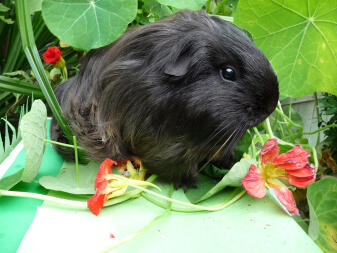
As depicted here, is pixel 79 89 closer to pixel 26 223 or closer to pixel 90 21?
pixel 90 21

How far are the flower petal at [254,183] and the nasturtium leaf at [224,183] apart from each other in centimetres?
2

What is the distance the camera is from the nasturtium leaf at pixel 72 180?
3.34 ft

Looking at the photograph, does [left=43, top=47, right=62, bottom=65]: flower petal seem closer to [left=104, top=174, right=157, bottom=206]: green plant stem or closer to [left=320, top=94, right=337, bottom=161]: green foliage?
[left=104, top=174, right=157, bottom=206]: green plant stem

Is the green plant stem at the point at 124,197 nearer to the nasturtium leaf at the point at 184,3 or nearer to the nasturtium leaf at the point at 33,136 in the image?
the nasturtium leaf at the point at 33,136

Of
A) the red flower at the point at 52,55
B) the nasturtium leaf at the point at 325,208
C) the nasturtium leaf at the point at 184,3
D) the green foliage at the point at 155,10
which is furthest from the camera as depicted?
the green foliage at the point at 155,10

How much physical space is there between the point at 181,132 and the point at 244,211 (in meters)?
0.32

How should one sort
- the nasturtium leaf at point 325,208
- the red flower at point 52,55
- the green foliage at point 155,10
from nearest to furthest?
1. the nasturtium leaf at point 325,208
2. the red flower at point 52,55
3. the green foliage at point 155,10

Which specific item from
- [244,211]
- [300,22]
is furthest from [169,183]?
[300,22]

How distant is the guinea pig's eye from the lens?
0.92 m

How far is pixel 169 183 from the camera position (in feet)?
3.73

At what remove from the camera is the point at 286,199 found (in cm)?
91

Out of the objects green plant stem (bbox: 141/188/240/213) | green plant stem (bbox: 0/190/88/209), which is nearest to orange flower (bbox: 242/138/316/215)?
green plant stem (bbox: 141/188/240/213)

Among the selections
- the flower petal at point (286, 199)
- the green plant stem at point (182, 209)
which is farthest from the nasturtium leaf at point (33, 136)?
the flower petal at point (286, 199)

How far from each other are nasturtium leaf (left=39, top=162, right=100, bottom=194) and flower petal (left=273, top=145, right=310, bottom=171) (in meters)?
0.61
